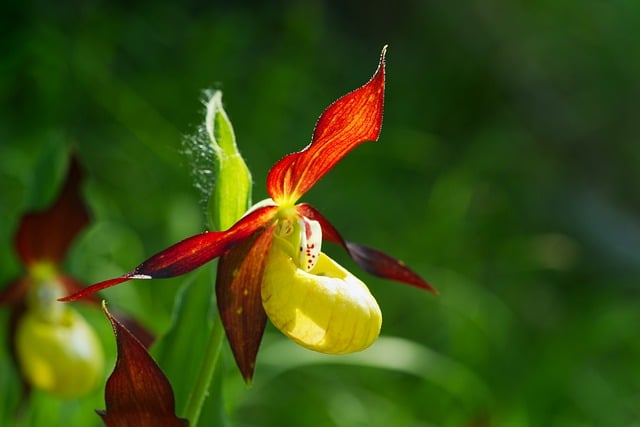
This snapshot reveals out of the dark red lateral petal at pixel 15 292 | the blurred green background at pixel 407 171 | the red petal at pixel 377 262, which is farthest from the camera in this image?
the blurred green background at pixel 407 171

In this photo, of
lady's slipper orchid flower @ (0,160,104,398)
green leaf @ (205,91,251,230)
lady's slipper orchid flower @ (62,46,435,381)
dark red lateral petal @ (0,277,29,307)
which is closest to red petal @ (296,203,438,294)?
lady's slipper orchid flower @ (62,46,435,381)

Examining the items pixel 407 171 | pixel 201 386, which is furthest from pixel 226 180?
pixel 407 171

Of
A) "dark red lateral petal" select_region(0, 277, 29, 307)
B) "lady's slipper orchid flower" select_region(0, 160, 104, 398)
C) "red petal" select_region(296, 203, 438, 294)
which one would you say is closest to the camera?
"red petal" select_region(296, 203, 438, 294)

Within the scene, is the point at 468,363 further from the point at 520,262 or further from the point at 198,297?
the point at 198,297

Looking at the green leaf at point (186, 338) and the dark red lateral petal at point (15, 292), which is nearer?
the green leaf at point (186, 338)

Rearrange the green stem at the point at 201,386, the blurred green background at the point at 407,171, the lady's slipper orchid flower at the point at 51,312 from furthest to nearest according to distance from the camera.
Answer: the blurred green background at the point at 407,171, the lady's slipper orchid flower at the point at 51,312, the green stem at the point at 201,386

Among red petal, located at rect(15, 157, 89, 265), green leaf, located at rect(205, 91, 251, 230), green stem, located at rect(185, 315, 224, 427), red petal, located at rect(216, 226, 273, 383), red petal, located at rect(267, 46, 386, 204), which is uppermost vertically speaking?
red petal, located at rect(267, 46, 386, 204)

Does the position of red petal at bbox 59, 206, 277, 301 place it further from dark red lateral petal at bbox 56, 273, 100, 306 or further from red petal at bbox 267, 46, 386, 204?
dark red lateral petal at bbox 56, 273, 100, 306

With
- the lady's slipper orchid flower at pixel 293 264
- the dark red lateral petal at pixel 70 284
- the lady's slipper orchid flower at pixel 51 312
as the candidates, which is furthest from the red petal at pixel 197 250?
the dark red lateral petal at pixel 70 284

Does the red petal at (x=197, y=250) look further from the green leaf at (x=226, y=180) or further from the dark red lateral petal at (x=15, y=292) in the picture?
the dark red lateral petal at (x=15, y=292)
